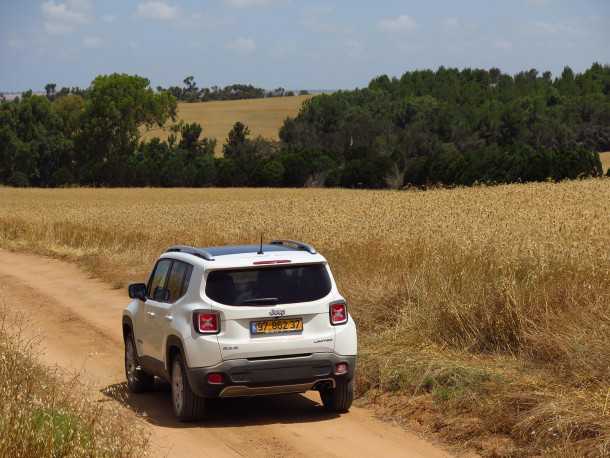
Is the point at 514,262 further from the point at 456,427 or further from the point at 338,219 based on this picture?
the point at 338,219

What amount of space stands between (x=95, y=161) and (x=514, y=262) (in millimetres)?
108761

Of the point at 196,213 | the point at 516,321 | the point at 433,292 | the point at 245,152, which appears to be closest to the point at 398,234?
the point at 433,292

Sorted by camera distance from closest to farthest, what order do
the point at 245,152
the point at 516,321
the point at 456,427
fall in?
the point at 456,427
the point at 516,321
the point at 245,152

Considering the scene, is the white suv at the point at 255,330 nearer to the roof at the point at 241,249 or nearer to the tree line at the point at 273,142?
the roof at the point at 241,249

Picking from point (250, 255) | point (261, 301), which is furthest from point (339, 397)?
point (250, 255)

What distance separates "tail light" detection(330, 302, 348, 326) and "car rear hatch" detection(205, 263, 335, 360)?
65 millimetres

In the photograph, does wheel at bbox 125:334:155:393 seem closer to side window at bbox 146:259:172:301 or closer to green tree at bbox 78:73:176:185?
side window at bbox 146:259:172:301

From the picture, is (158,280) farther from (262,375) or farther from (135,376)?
(262,375)

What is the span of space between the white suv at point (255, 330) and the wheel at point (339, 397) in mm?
11

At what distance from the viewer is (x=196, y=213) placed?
37.7 metres

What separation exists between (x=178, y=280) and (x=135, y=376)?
6.05 ft

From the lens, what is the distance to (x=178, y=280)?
455 inches

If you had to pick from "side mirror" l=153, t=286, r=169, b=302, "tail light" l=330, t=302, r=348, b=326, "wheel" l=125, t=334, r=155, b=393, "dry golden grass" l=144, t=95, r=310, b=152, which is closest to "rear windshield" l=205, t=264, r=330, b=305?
"tail light" l=330, t=302, r=348, b=326

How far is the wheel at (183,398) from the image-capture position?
35.6 ft
